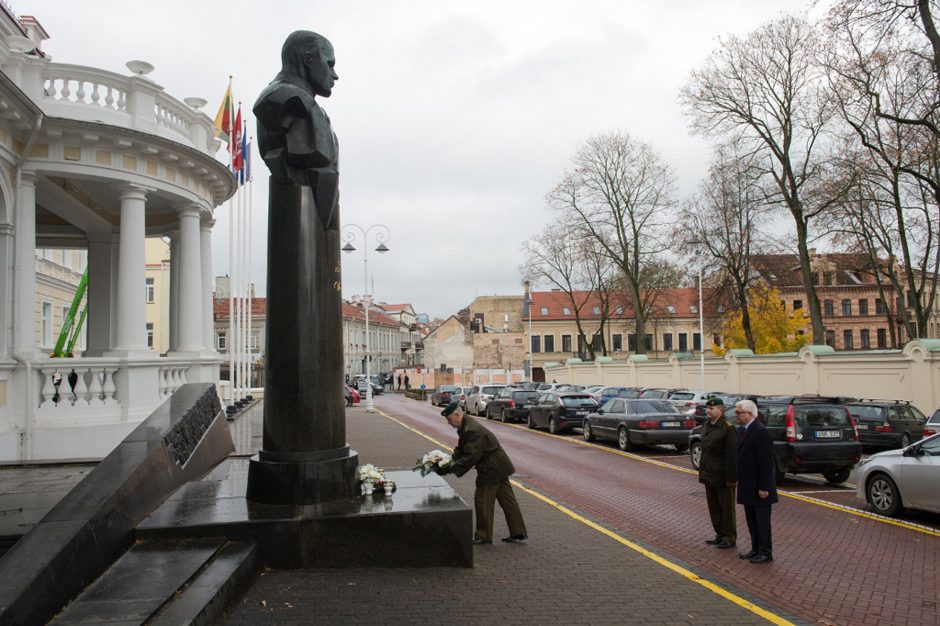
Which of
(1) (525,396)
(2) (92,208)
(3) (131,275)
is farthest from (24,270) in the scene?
(1) (525,396)

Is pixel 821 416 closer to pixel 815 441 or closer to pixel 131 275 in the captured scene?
pixel 815 441

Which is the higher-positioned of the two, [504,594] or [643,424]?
[643,424]

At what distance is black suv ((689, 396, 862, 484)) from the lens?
13055mm

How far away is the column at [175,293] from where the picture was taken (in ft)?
56.7

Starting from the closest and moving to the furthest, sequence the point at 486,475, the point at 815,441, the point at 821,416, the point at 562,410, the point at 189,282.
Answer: the point at 486,475, the point at 815,441, the point at 821,416, the point at 189,282, the point at 562,410

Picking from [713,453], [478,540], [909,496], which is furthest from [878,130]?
[478,540]

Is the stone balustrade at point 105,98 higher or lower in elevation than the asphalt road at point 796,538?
higher

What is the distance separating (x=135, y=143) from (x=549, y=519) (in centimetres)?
1071

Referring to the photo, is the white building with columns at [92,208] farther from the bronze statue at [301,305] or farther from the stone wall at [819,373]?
the stone wall at [819,373]

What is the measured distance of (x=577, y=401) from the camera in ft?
83.4

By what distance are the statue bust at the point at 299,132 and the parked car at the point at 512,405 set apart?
2327cm

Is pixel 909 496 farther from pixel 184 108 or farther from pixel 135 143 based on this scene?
pixel 184 108

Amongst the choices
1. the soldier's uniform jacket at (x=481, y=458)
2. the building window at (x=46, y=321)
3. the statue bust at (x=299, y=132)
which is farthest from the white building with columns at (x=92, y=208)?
the building window at (x=46, y=321)

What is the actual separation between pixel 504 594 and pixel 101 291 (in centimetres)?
1603
